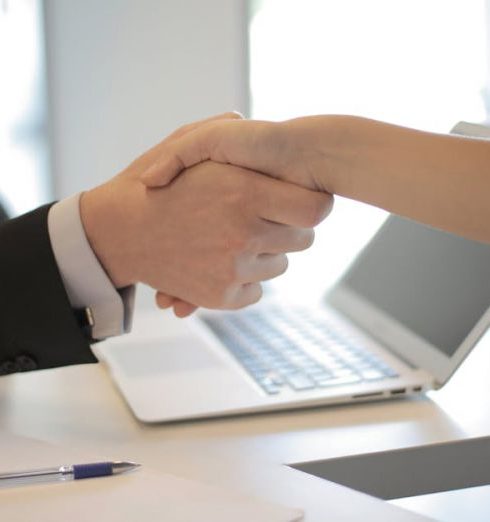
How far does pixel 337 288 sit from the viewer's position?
1.08 meters

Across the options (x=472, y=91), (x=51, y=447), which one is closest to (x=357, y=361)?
(x=51, y=447)

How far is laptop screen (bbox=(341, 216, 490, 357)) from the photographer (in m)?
0.85

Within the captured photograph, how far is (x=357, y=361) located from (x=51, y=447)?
0.32 m

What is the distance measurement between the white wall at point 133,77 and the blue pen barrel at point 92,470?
250cm

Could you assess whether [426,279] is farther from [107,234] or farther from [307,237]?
[107,234]

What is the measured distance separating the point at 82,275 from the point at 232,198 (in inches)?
6.0

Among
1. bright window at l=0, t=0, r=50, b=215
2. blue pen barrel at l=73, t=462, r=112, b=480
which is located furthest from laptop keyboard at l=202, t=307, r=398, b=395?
bright window at l=0, t=0, r=50, b=215

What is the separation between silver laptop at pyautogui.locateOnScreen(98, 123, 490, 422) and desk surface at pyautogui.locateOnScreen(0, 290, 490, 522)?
0.02 m

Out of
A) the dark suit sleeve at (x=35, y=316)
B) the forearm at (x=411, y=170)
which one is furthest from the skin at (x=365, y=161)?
the dark suit sleeve at (x=35, y=316)

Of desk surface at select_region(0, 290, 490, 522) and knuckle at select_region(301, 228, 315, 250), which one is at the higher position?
knuckle at select_region(301, 228, 315, 250)

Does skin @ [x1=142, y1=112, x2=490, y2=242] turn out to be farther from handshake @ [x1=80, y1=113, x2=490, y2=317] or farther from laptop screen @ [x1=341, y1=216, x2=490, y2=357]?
laptop screen @ [x1=341, y1=216, x2=490, y2=357]

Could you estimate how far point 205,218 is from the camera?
88 centimetres

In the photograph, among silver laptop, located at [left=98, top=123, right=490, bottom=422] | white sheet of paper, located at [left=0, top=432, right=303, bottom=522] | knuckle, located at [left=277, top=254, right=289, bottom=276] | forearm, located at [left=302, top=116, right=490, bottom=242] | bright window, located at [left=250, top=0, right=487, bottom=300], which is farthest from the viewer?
bright window, located at [left=250, top=0, right=487, bottom=300]

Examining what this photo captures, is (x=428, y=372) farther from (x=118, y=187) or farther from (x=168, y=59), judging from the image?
(x=168, y=59)
